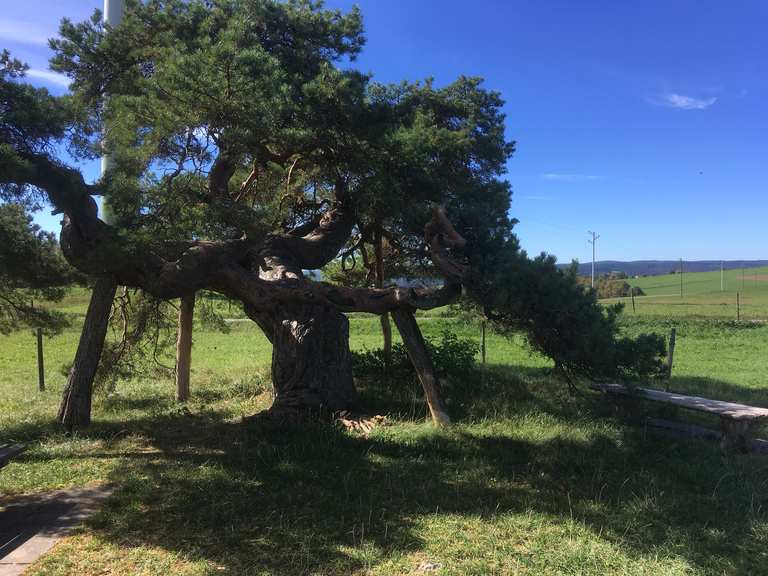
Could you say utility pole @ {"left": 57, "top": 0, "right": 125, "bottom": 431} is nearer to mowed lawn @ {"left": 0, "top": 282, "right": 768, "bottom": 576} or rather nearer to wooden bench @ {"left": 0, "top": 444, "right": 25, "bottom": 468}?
mowed lawn @ {"left": 0, "top": 282, "right": 768, "bottom": 576}

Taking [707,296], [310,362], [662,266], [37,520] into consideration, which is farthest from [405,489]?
[662,266]

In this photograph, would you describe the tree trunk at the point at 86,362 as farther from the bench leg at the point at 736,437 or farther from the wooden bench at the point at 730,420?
the bench leg at the point at 736,437

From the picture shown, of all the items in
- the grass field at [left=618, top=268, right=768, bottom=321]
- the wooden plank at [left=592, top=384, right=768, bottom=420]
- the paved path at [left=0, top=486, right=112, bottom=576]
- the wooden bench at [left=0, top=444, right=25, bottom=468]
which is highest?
the grass field at [left=618, top=268, right=768, bottom=321]

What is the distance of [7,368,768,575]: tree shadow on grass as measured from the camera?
4.18 metres

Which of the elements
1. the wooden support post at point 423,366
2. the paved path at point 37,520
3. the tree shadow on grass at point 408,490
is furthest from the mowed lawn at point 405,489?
the wooden support post at point 423,366

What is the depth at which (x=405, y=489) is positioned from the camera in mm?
5387

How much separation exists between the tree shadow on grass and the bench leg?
18 centimetres

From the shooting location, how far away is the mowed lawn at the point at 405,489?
3.99m

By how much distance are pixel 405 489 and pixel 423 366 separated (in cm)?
245

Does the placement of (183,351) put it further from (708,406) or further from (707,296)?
(707,296)

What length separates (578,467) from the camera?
6133 millimetres

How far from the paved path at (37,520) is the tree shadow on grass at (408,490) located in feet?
0.80

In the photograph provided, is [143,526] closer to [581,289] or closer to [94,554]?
[94,554]

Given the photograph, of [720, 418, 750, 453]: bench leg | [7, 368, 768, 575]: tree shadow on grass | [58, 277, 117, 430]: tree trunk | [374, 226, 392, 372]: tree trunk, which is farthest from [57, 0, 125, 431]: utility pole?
[720, 418, 750, 453]: bench leg
